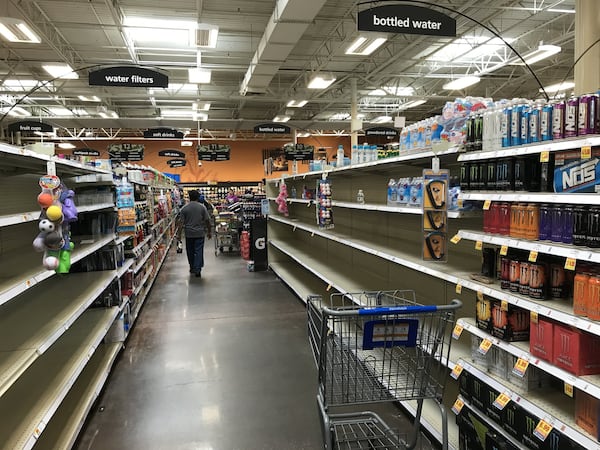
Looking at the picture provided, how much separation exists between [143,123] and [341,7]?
37.3 ft

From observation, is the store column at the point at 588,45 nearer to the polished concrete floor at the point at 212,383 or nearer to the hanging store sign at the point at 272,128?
the polished concrete floor at the point at 212,383

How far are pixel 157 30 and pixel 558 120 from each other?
9.92 metres

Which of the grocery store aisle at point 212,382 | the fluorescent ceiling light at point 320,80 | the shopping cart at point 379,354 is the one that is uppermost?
the fluorescent ceiling light at point 320,80

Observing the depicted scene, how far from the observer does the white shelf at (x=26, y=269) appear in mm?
2355

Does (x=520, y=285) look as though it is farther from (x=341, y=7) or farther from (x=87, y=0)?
(x=87, y=0)

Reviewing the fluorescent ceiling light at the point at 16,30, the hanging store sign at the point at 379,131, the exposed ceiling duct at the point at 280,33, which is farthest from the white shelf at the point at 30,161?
the hanging store sign at the point at 379,131

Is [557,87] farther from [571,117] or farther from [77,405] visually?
[77,405]

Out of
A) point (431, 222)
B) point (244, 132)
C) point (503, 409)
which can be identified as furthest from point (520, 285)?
point (244, 132)

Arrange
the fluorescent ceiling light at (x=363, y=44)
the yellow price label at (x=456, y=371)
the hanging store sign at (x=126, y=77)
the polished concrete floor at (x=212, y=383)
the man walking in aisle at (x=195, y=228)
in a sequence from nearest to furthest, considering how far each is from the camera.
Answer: the yellow price label at (x=456, y=371)
the polished concrete floor at (x=212, y=383)
the hanging store sign at (x=126, y=77)
the fluorescent ceiling light at (x=363, y=44)
the man walking in aisle at (x=195, y=228)

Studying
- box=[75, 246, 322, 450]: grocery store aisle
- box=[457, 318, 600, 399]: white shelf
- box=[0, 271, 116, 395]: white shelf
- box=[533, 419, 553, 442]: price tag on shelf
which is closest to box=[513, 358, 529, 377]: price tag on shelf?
box=[457, 318, 600, 399]: white shelf

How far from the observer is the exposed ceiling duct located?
7086 millimetres

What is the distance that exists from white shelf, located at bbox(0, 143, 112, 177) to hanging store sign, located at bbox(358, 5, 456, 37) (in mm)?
3051

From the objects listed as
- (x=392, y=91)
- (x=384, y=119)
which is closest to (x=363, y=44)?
(x=392, y=91)

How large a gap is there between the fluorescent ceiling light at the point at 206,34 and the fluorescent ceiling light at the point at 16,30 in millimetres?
2647
